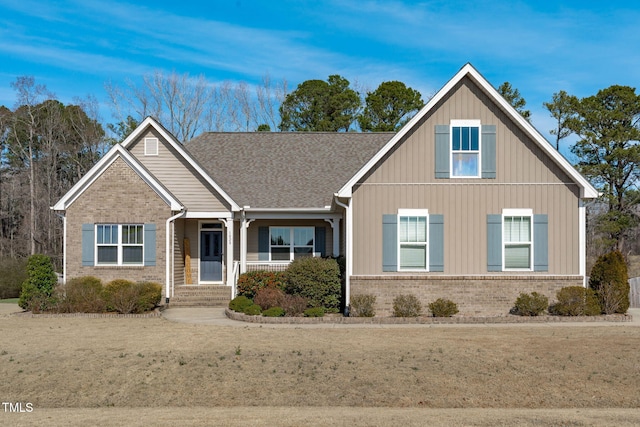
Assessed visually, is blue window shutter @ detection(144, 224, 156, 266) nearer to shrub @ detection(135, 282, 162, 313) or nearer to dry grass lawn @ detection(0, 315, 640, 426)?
shrub @ detection(135, 282, 162, 313)

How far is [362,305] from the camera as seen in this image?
19484 mm

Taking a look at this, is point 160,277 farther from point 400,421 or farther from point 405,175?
point 400,421

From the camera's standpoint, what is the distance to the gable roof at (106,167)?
23469 mm

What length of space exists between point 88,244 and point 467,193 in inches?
502

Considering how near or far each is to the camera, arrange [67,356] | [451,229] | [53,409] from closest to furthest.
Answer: [53,409] → [67,356] → [451,229]

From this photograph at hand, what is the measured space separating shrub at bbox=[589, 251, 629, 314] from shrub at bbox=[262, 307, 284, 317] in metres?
8.96

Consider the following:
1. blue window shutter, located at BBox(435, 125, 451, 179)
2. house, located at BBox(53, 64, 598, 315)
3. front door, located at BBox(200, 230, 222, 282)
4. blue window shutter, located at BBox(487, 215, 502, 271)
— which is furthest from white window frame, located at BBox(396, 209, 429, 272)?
front door, located at BBox(200, 230, 222, 282)

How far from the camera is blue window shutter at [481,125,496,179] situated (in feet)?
66.6

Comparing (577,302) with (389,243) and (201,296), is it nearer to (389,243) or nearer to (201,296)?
(389,243)

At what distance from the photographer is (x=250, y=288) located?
893 inches

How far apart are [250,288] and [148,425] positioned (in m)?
13.4

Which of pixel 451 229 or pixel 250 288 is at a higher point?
pixel 451 229

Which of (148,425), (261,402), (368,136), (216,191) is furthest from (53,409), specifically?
(368,136)

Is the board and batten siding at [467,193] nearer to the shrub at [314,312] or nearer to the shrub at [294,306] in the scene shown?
→ the shrub at [314,312]
